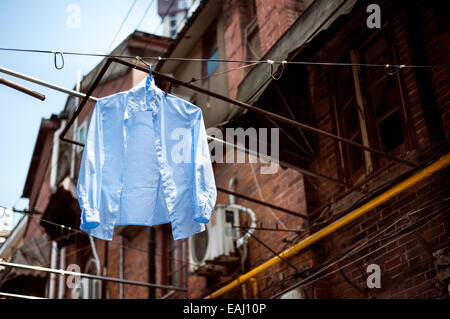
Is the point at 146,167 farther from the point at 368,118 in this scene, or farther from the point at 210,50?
the point at 210,50

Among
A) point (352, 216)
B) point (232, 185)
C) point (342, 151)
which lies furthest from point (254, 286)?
point (352, 216)

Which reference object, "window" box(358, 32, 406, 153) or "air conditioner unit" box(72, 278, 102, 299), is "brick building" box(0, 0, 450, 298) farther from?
"air conditioner unit" box(72, 278, 102, 299)

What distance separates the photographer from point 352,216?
333 inches

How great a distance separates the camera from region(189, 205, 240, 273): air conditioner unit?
10930 millimetres

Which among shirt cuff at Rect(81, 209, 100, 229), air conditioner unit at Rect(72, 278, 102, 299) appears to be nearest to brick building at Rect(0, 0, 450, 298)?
shirt cuff at Rect(81, 209, 100, 229)

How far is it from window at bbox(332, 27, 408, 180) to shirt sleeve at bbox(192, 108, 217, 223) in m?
2.84

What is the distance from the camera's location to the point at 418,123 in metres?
8.26

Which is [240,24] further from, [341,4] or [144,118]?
A: [144,118]

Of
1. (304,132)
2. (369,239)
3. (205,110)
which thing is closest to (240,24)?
(205,110)

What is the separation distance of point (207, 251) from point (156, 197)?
4.25m

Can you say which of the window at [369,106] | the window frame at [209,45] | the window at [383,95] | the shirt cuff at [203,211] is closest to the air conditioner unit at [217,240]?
the window at [369,106]

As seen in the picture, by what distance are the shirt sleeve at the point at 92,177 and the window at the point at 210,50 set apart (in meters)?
7.87

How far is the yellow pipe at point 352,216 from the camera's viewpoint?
7.52 meters

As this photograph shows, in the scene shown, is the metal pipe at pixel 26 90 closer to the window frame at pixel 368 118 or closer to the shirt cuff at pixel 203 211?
the shirt cuff at pixel 203 211
